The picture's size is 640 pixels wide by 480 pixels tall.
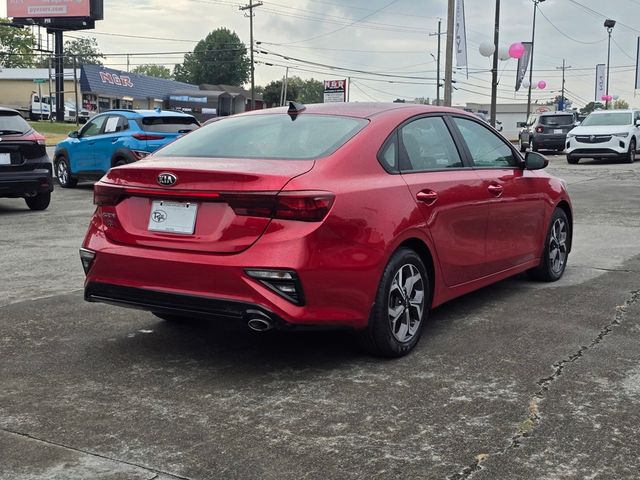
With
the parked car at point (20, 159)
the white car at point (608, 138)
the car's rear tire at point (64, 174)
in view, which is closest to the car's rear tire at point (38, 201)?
the parked car at point (20, 159)

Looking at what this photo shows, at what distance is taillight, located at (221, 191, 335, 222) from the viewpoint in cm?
395

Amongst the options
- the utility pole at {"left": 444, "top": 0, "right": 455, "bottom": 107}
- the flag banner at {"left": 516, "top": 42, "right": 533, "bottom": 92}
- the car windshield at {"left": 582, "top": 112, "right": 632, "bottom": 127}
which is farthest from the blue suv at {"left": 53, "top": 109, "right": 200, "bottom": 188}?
the flag banner at {"left": 516, "top": 42, "right": 533, "bottom": 92}

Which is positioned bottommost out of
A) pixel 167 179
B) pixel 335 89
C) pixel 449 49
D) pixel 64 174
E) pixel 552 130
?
pixel 64 174

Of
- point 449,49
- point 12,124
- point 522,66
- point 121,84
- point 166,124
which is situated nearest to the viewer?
point 12,124

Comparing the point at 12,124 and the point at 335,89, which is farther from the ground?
the point at 335,89

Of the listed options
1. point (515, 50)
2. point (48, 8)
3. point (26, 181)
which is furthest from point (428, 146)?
point (48, 8)

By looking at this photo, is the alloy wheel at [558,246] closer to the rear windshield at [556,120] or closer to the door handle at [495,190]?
the door handle at [495,190]

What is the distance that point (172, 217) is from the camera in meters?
4.20

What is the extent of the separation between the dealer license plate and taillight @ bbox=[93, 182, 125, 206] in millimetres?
264

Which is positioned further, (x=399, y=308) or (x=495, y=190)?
(x=495, y=190)

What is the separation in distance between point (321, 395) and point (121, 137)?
11460 millimetres

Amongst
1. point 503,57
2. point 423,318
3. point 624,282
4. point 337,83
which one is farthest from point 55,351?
point 337,83

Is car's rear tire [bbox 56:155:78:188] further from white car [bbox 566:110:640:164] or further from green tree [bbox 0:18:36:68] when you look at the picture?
green tree [bbox 0:18:36:68]

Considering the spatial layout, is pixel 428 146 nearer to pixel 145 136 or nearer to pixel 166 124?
pixel 145 136
